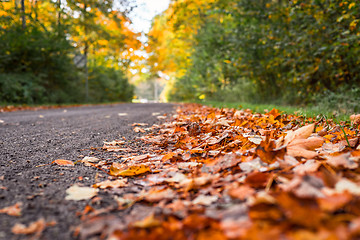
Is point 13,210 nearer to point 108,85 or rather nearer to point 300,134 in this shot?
point 300,134

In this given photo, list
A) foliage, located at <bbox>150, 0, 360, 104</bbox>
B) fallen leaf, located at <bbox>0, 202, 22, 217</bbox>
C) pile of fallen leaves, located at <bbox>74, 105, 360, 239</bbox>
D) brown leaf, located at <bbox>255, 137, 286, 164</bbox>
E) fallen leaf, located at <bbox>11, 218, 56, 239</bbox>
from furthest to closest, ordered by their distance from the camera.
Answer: foliage, located at <bbox>150, 0, 360, 104</bbox>, brown leaf, located at <bbox>255, 137, 286, 164</bbox>, fallen leaf, located at <bbox>0, 202, 22, 217</bbox>, fallen leaf, located at <bbox>11, 218, 56, 239</bbox>, pile of fallen leaves, located at <bbox>74, 105, 360, 239</bbox>

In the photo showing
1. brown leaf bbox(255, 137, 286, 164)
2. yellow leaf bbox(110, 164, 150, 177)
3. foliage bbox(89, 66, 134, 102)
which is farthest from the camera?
foliage bbox(89, 66, 134, 102)

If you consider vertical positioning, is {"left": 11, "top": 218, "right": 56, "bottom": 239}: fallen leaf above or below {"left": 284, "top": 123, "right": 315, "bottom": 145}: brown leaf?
below

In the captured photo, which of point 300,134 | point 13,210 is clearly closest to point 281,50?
point 300,134

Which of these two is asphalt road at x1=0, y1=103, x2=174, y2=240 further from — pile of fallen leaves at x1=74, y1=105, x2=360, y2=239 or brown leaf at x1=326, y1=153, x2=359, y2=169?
brown leaf at x1=326, y1=153, x2=359, y2=169

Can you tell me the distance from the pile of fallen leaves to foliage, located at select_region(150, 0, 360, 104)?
4.12 metres

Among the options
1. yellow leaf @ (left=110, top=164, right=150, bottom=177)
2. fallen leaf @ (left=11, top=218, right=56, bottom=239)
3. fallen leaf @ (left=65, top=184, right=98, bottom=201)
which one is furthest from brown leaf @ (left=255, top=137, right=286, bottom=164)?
fallen leaf @ (left=11, top=218, right=56, bottom=239)

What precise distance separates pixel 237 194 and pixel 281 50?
22.6 feet

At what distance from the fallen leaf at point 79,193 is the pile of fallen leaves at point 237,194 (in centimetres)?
3

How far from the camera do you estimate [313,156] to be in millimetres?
1297

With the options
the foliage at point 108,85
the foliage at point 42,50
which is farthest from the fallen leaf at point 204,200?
the foliage at point 108,85

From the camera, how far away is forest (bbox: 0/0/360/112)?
5648 mm

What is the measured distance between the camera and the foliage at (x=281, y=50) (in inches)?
216

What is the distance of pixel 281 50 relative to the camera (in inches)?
273
